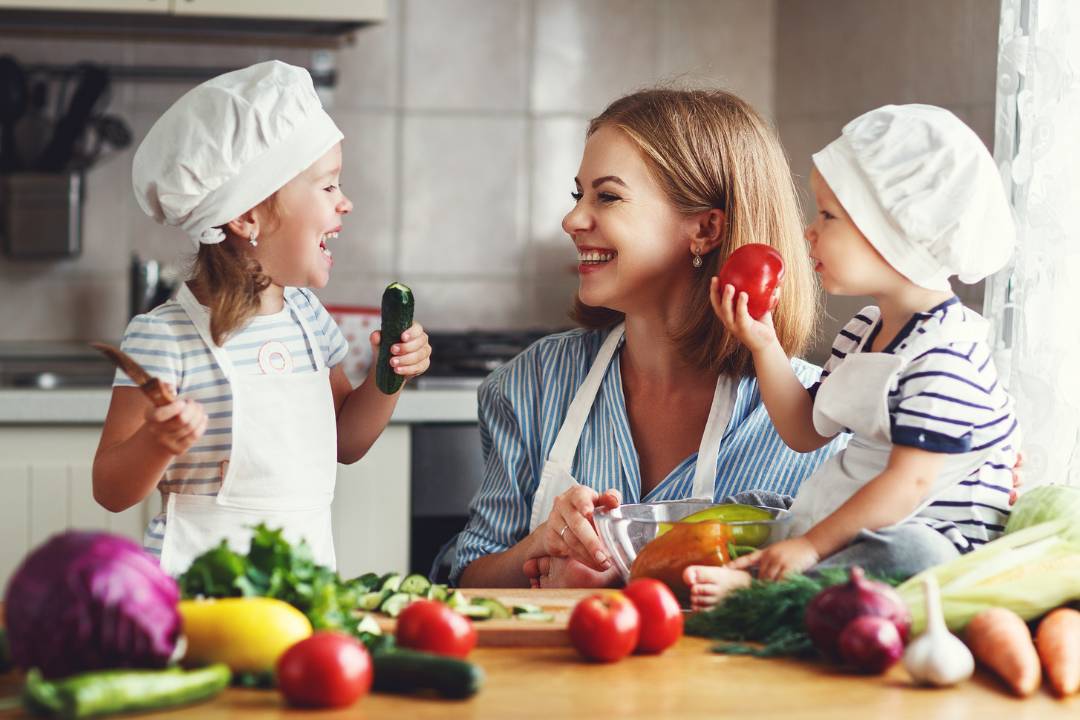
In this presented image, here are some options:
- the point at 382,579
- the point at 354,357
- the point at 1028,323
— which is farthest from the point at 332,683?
the point at 354,357

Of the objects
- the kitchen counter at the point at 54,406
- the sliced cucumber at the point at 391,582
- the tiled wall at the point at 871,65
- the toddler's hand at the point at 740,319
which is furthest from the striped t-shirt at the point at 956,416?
the kitchen counter at the point at 54,406

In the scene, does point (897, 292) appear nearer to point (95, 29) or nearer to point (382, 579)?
point (382, 579)

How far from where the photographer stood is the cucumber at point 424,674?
104 cm

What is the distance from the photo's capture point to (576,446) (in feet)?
6.08

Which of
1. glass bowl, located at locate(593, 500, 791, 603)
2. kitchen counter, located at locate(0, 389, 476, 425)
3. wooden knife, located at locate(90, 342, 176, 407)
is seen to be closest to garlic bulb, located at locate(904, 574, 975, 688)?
glass bowl, located at locate(593, 500, 791, 603)

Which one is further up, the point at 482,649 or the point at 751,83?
the point at 751,83

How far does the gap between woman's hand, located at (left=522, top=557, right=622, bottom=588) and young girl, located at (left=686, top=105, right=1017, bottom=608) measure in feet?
0.78

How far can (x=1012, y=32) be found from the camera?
1.99 metres

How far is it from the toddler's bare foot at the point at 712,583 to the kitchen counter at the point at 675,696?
0.10 m

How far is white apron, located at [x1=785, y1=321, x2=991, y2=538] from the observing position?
4.36 feet

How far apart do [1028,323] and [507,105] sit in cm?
180

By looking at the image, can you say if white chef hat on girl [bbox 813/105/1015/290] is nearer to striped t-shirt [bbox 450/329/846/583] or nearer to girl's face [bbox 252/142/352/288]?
striped t-shirt [bbox 450/329/846/583]

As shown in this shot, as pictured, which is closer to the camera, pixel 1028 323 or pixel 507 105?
pixel 1028 323

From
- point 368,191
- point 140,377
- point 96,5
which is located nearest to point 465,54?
point 368,191
